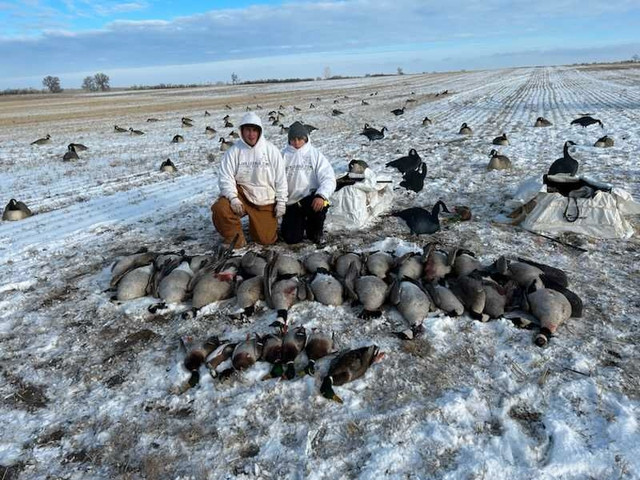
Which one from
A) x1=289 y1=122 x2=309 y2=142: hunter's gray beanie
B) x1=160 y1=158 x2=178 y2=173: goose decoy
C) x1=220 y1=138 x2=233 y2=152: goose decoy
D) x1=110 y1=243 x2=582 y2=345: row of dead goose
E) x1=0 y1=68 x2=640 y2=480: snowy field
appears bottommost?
x1=0 y1=68 x2=640 y2=480: snowy field

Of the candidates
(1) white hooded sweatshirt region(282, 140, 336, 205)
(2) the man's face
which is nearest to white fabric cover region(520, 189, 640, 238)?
(1) white hooded sweatshirt region(282, 140, 336, 205)

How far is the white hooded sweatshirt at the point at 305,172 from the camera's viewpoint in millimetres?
6223

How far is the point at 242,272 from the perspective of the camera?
16.5ft

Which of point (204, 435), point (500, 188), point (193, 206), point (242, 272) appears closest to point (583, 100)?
point (500, 188)

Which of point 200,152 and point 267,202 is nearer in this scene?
point 267,202

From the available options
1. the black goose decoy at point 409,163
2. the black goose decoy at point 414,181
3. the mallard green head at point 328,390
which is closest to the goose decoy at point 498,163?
the black goose decoy at point 409,163

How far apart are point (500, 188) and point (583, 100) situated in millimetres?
19428

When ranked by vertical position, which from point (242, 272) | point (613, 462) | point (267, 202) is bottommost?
point (613, 462)

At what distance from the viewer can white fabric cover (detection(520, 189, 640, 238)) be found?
19.3 feet

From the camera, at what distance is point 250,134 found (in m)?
5.86

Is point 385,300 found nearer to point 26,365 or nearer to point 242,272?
point 242,272

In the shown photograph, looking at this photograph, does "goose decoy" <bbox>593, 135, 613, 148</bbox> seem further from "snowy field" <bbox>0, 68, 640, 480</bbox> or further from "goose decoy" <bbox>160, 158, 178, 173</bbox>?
"goose decoy" <bbox>160, 158, 178, 173</bbox>

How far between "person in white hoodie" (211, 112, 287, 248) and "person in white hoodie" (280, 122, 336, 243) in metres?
0.19

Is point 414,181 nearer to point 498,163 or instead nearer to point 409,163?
point 409,163
